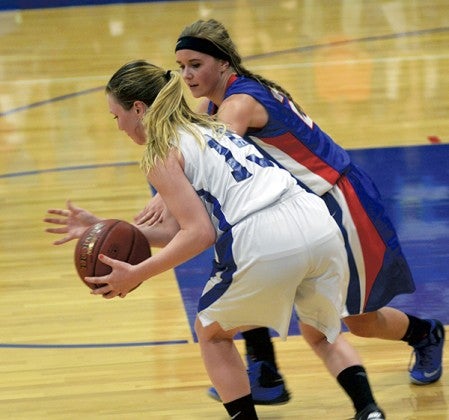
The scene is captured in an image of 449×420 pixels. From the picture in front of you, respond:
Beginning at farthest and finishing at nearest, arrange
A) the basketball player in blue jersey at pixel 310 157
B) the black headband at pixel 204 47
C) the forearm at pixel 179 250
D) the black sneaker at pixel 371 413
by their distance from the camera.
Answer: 1. the black headband at pixel 204 47
2. the basketball player in blue jersey at pixel 310 157
3. the black sneaker at pixel 371 413
4. the forearm at pixel 179 250

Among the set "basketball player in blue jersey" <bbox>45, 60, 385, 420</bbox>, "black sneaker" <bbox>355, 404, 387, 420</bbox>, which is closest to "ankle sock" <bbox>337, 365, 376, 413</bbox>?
"black sneaker" <bbox>355, 404, 387, 420</bbox>

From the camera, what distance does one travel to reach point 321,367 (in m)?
4.92

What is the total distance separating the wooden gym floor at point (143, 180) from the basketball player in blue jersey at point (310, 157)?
1.76 feet

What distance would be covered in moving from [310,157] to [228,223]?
1.84ft

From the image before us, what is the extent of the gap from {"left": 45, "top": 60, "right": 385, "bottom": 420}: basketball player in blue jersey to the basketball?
0.10 m

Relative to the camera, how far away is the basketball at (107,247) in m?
3.89

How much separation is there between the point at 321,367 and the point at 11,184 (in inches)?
141

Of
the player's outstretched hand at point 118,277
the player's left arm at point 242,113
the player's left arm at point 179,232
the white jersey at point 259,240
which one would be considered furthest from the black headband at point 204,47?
the player's outstretched hand at point 118,277

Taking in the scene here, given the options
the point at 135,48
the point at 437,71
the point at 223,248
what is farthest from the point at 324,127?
the point at 223,248

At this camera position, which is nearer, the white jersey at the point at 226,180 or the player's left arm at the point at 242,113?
the white jersey at the point at 226,180

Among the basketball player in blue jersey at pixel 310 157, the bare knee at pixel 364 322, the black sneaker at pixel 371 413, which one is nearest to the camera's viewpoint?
the black sneaker at pixel 371 413

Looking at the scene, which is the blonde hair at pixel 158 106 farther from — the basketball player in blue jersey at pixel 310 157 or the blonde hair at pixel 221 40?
the blonde hair at pixel 221 40

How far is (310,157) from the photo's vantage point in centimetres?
421

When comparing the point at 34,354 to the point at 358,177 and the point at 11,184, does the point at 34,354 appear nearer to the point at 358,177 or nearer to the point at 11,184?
the point at 358,177
